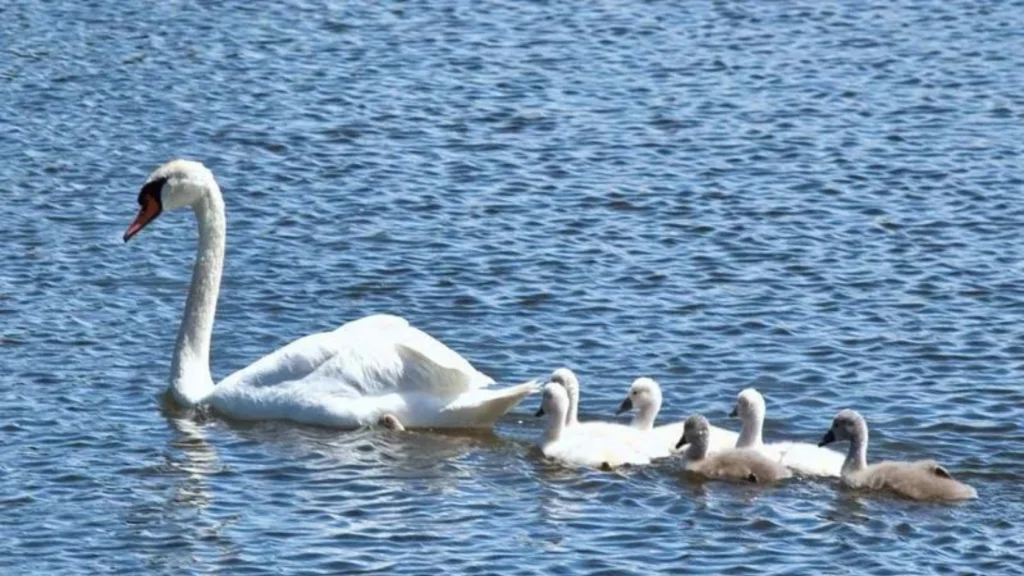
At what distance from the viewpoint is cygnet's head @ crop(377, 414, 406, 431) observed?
14.7 meters

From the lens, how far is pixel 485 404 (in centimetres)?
1445

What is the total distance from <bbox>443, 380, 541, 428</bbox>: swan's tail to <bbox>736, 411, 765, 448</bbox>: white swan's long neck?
1.27m

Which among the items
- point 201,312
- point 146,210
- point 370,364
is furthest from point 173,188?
point 370,364

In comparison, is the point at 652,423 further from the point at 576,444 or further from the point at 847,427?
the point at 847,427

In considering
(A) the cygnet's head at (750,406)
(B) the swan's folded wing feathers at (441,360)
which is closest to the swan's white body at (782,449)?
(A) the cygnet's head at (750,406)

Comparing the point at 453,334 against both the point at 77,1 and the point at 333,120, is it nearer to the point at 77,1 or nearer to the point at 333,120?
the point at 333,120

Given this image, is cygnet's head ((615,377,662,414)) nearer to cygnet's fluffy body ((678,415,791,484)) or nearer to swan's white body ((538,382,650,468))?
swan's white body ((538,382,650,468))

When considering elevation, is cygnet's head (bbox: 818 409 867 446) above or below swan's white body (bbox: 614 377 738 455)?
above

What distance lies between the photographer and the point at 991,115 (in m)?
21.9

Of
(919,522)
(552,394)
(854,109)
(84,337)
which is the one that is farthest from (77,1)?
(919,522)

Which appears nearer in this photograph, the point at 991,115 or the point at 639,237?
the point at 639,237

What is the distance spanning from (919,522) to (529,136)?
916 cm

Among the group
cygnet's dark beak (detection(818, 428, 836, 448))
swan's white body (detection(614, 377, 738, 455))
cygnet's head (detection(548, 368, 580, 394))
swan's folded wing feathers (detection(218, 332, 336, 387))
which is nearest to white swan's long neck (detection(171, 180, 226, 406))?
swan's folded wing feathers (detection(218, 332, 336, 387))

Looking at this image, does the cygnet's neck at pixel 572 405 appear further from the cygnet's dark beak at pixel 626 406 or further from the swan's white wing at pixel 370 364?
the swan's white wing at pixel 370 364
